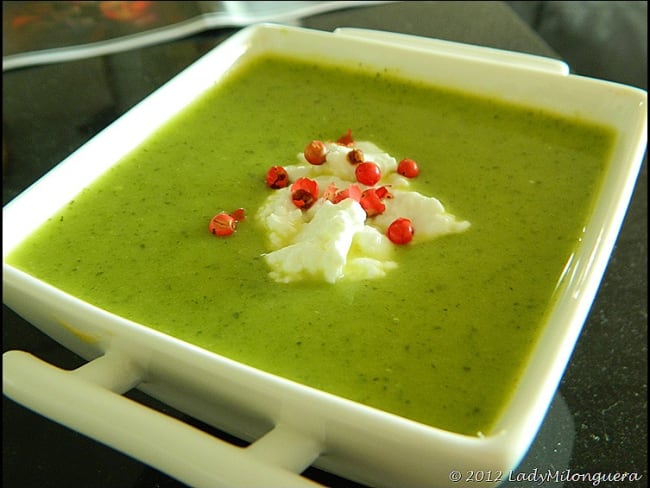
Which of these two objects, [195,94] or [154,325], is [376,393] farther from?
[195,94]

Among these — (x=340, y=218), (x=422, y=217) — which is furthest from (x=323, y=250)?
(x=422, y=217)

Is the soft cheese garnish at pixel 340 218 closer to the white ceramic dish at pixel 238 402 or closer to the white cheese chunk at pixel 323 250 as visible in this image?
the white cheese chunk at pixel 323 250

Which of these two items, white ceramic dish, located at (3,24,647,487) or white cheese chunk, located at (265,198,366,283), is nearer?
white ceramic dish, located at (3,24,647,487)

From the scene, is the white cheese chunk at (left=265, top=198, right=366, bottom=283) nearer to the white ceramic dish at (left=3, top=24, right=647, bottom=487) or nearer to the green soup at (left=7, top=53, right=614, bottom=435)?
the green soup at (left=7, top=53, right=614, bottom=435)

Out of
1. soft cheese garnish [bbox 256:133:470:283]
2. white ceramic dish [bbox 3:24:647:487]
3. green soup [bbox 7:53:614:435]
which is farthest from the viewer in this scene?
soft cheese garnish [bbox 256:133:470:283]

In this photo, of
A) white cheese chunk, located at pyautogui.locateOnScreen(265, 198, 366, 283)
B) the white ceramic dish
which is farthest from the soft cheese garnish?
the white ceramic dish

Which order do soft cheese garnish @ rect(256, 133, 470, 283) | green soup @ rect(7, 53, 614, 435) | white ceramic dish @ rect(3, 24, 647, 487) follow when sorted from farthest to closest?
soft cheese garnish @ rect(256, 133, 470, 283), green soup @ rect(7, 53, 614, 435), white ceramic dish @ rect(3, 24, 647, 487)
